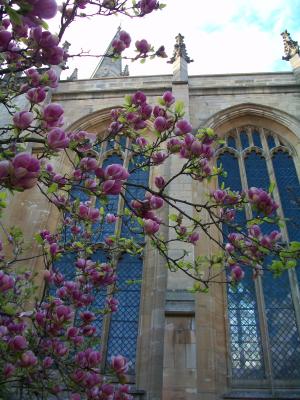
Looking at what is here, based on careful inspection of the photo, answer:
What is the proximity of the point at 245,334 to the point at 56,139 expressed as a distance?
206 inches

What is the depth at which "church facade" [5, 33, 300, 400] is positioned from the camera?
Result: 509 cm

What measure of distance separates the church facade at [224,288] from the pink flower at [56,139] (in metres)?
1.88

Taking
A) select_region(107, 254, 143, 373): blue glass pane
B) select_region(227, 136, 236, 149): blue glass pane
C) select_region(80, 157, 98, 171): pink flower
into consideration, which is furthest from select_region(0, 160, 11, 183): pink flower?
select_region(227, 136, 236, 149): blue glass pane

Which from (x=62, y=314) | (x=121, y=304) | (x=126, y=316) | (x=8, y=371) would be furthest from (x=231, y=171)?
(x=8, y=371)

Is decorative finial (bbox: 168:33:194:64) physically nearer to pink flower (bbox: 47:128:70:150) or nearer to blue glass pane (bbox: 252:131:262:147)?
blue glass pane (bbox: 252:131:262:147)

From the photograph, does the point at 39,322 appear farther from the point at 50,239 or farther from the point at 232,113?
the point at 232,113

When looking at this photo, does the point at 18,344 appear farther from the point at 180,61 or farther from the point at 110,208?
the point at 180,61

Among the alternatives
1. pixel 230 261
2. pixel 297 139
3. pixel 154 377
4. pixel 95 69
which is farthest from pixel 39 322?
pixel 95 69

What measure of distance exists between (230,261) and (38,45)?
2107 mm

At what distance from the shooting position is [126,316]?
249 inches

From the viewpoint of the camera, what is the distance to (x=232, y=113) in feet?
30.2

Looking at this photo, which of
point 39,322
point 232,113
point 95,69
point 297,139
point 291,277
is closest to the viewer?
point 39,322

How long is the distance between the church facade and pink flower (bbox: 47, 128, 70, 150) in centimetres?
188

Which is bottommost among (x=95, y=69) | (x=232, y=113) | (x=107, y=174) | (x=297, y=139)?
(x=107, y=174)
